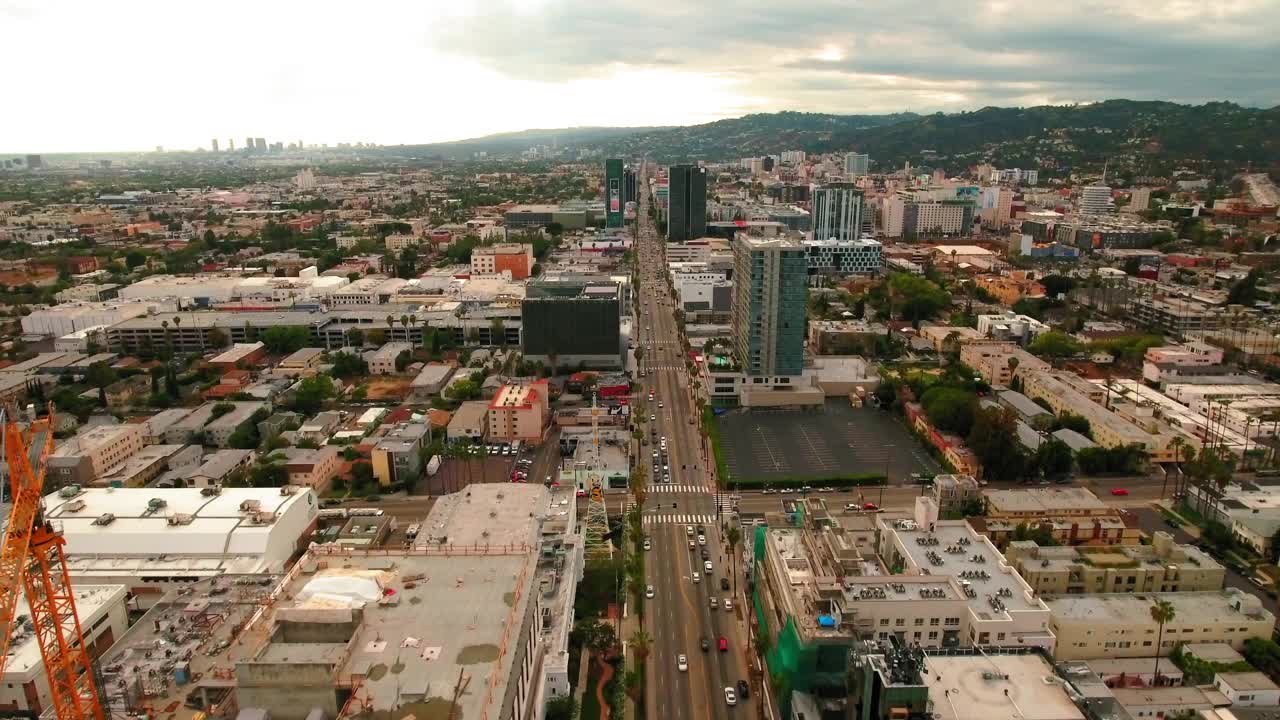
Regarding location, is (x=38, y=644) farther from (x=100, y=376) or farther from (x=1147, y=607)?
(x=100, y=376)

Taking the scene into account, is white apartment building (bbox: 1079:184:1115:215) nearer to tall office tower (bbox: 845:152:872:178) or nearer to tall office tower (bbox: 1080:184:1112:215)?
tall office tower (bbox: 1080:184:1112:215)

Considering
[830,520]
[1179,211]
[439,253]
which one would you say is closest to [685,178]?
[439,253]

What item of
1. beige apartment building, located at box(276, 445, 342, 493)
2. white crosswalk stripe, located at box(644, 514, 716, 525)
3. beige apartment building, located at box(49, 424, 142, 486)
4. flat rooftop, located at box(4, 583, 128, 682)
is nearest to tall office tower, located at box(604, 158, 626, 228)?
beige apartment building, located at box(276, 445, 342, 493)

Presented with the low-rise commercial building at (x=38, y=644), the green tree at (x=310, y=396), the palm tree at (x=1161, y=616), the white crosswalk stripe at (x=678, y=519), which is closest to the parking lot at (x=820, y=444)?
the white crosswalk stripe at (x=678, y=519)

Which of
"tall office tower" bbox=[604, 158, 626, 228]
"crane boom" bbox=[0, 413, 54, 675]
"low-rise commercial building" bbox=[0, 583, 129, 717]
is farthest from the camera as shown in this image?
"tall office tower" bbox=[604, 158, 626, 228]

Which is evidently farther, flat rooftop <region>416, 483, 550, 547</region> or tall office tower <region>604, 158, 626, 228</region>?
tall office tower <region>604, 158, 626, 228</region>

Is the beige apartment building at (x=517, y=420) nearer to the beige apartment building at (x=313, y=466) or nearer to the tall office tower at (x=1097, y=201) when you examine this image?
the beige apartment building at (x=313, y=466)
